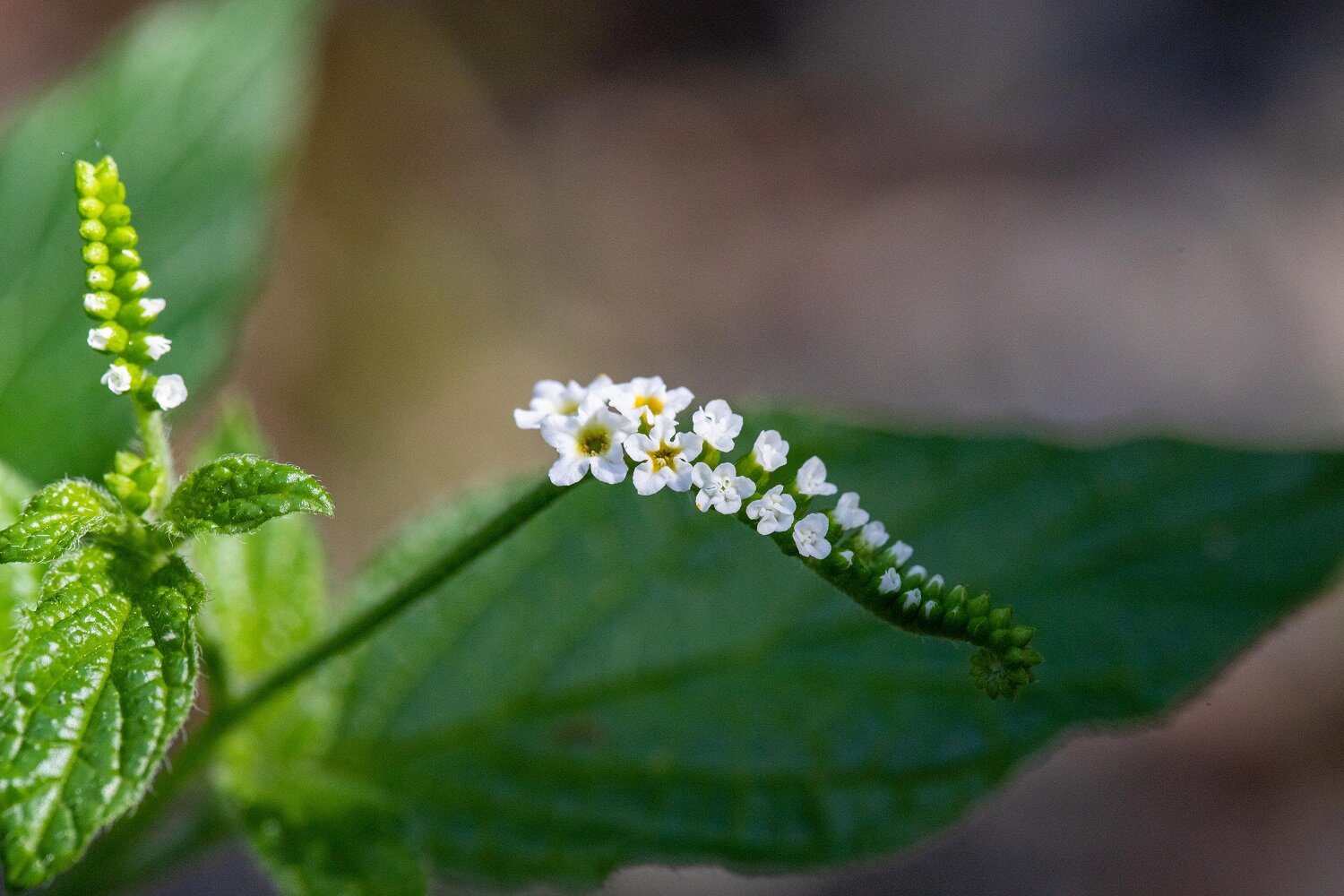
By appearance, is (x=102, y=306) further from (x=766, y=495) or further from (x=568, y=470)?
(x=766, y=495)

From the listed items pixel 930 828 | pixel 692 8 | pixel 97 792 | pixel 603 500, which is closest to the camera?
pixel 97 792

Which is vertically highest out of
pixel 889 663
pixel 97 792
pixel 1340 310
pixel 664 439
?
pixel 1340 310

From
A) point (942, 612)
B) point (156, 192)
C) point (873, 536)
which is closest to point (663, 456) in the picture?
point (873, 536)

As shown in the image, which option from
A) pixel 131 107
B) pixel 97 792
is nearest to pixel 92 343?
pixel 97 792

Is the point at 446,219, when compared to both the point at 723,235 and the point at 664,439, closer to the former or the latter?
the point at 723,235

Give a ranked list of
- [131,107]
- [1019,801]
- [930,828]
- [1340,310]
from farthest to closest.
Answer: [1340,310]
[1019,801]
[131,107]
[930,828]

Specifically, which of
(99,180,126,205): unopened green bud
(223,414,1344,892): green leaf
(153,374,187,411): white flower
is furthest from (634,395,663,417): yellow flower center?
(223,414,1344,892): green leaf

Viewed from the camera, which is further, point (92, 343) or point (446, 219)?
point (446, 219)
